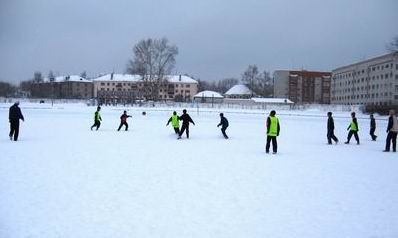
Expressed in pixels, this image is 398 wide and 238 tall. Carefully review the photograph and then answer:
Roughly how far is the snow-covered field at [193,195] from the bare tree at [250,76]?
12609 centimetres

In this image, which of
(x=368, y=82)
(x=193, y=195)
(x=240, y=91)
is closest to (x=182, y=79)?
(x=240, y=91)

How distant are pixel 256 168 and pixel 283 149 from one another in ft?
19.0

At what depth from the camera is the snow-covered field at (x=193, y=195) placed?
21.2ft

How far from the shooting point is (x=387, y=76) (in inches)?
3863

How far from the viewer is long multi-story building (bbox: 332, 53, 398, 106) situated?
95312 millimetres

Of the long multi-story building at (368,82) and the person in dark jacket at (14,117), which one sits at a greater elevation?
the long multi-story building at (368,82)

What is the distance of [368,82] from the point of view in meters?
105

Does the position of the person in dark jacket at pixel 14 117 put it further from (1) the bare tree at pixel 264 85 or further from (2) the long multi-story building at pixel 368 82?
(1) the bare tree at pixel 264 85

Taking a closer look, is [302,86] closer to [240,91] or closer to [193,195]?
[240,91]

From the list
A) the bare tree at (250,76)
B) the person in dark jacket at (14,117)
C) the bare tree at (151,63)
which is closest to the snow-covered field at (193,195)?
the person in dark jacket at (14,117)

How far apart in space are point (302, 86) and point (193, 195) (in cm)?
14977

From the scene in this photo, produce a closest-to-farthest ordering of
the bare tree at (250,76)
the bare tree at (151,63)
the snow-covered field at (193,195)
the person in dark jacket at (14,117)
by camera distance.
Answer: the snow-covered field at (193,195), the person in dark jacket at (14,117), the bare tree at (151,63), the bare tree at (250,76)

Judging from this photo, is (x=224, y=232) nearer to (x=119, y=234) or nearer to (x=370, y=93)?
(x=119, y=234)

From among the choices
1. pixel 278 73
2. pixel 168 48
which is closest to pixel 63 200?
pixel 168 48
